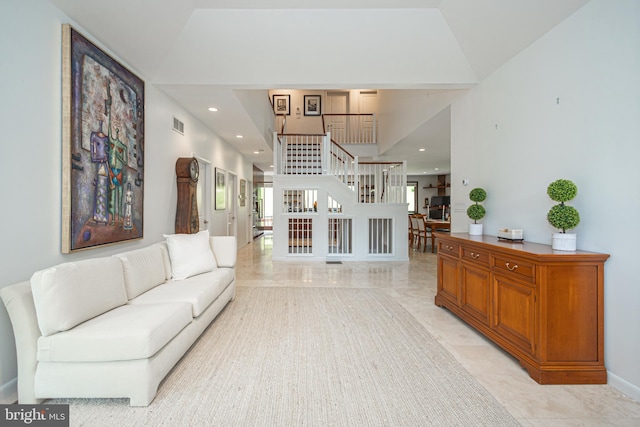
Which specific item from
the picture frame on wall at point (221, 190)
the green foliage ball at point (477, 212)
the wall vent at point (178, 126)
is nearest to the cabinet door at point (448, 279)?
the green foliage ball at point (477, 212)

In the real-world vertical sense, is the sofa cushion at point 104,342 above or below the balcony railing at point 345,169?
below

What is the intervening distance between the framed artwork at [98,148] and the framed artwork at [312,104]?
23.2 ft

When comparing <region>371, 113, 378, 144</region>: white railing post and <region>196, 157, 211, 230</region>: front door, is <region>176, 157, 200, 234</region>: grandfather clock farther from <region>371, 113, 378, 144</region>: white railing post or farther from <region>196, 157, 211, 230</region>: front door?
<region>371, 113, 378, 144</region>: white railing post

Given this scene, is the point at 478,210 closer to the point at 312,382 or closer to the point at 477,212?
the point at 477,212

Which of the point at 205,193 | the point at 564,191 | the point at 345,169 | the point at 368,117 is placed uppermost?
the point at 368,117

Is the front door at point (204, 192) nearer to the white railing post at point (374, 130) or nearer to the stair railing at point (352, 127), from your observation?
the stair railing at point (352, 127)

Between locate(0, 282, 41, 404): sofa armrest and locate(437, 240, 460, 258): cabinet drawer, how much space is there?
3.51m

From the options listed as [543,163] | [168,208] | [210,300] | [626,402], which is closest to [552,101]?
[543,163]

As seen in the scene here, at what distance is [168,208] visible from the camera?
3.90 m

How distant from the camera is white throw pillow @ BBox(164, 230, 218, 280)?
3002 millimetres

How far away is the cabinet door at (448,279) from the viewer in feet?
10.0

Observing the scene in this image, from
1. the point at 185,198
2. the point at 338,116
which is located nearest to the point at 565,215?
the point at 185,198

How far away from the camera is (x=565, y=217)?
2.08 meters
